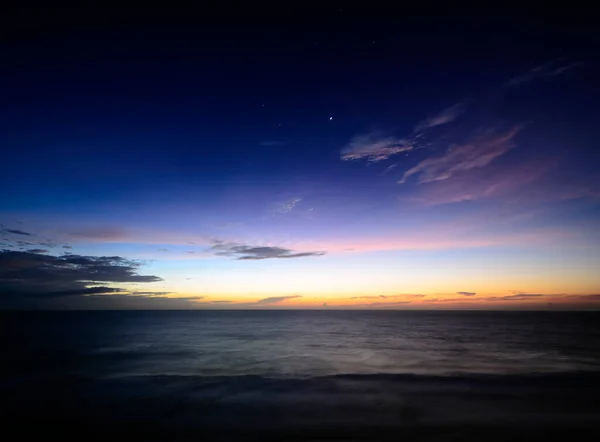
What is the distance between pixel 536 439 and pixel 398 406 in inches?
252

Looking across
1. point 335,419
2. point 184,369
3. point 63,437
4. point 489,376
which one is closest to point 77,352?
point 184,369

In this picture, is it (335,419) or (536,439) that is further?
(335,419)

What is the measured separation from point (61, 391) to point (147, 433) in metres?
11.2

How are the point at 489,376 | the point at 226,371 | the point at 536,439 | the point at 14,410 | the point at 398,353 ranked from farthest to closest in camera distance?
the point at 398,353, the point at 226,371, the point at 489,376, the point at 14,410, the point at 536,439

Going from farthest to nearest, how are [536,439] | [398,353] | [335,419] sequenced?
1. [398,353]
2. [335,419]
3. [536,439]

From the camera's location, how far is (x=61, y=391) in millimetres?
21828

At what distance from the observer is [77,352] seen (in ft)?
130

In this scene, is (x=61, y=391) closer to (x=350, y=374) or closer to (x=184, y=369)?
(x=184, y=369)

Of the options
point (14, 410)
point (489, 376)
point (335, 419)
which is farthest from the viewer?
point (489, 376)

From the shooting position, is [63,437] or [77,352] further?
[77,352]

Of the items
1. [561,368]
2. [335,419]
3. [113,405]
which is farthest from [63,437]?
[561,368]

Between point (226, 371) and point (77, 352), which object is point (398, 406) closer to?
point (226, 371)

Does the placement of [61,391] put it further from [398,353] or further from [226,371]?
[398,353]

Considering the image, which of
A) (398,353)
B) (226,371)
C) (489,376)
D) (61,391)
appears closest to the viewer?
(61,391)
